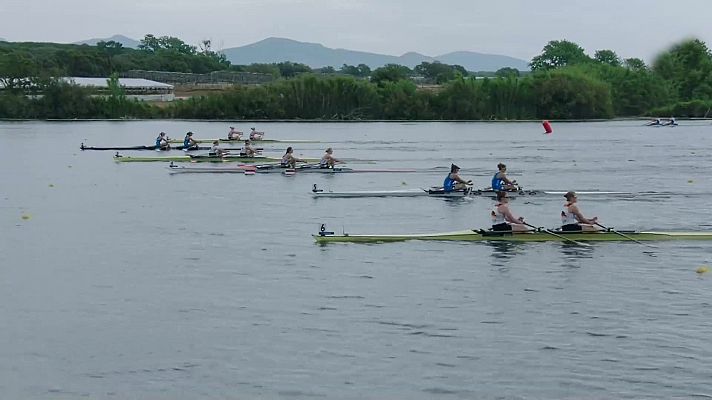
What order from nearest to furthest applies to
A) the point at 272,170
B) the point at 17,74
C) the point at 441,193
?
Result: 1. the point at 441,193
2. the point at 272,170
3. the point at 17,74

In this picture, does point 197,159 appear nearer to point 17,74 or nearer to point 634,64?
point 17,74

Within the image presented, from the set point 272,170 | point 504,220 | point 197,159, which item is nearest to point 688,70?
point 197,159

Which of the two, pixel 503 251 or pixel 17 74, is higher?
pixel 17 74

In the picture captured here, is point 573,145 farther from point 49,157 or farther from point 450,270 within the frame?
point 450,270

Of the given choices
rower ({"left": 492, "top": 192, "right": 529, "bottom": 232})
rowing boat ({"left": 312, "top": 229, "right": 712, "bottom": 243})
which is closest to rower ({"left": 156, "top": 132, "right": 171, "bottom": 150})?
rowing boat ({"left": 312, "top": 229, "right": 712, "bottom": 243})

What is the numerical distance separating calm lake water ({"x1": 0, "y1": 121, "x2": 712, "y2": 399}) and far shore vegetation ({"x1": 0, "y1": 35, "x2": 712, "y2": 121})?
56.5m

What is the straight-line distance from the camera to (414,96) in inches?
3858

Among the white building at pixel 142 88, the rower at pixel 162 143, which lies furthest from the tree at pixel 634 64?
the rower at pixel 162 143

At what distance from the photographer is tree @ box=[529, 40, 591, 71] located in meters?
138

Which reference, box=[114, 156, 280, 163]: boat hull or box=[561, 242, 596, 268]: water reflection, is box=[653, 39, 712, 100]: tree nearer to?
box=[114, 156, 280, 163]: boat hull

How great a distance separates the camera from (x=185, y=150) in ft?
169

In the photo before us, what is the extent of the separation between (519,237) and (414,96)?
75131 millimetres

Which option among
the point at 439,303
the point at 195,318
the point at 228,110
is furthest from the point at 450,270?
the point at 228,110

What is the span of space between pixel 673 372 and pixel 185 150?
39321mm
